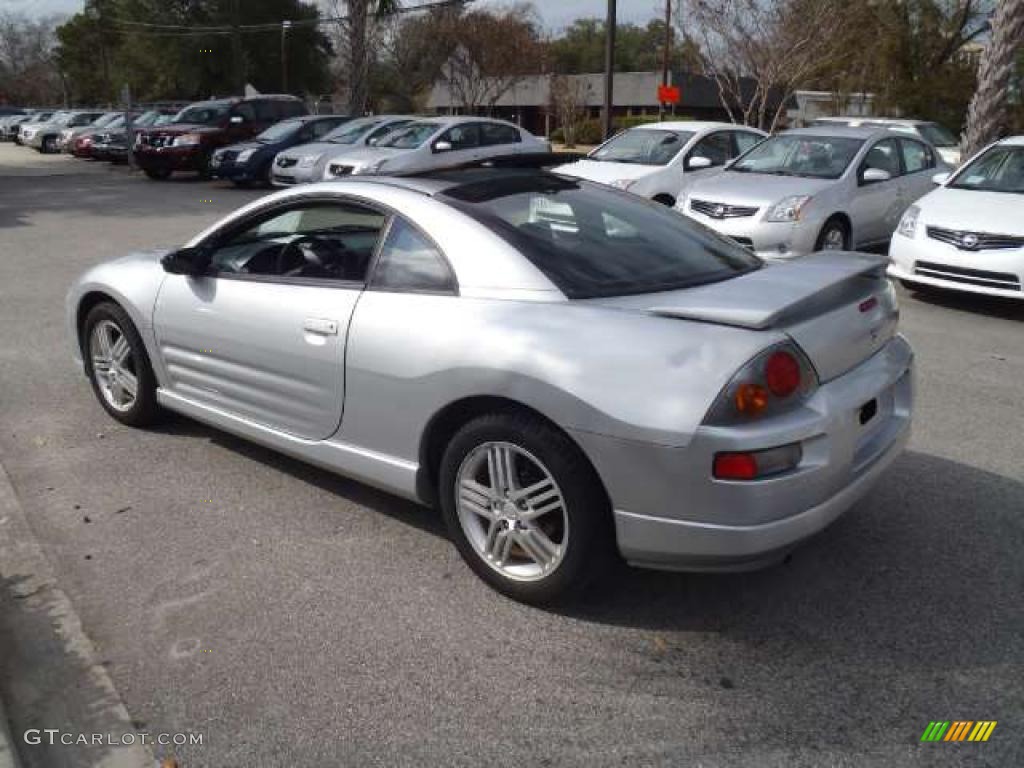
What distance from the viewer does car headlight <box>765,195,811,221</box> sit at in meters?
9.21

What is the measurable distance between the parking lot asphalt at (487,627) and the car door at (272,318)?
1.53 feet

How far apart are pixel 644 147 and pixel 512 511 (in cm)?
1017

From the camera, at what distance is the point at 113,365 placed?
5.05 m

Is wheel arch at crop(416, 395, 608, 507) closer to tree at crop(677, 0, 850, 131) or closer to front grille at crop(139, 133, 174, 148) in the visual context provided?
front grille at crop(139, 133, 174, 148)

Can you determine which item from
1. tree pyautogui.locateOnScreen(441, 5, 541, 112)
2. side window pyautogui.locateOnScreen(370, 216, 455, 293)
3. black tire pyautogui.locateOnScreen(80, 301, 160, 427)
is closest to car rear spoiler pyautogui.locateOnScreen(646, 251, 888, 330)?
side window pyautogui.locateOnScreen(370, 216, 455, 293)

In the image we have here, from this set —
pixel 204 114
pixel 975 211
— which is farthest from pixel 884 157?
pixel 204 114

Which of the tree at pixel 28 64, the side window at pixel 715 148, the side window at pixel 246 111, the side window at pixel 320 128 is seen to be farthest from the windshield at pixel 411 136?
the tree at pixel 28 64

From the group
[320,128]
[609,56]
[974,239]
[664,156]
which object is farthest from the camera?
[609,56]

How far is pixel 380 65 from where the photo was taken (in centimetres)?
5897

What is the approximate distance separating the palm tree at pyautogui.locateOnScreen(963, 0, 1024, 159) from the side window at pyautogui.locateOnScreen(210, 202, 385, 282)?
36.0 ft

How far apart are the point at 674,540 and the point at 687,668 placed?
1.38ft

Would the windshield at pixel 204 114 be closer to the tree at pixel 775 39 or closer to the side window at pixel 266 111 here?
the side window at pixel 266 111

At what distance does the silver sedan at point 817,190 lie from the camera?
30.3ft

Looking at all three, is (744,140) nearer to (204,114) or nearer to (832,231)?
(832,231)
